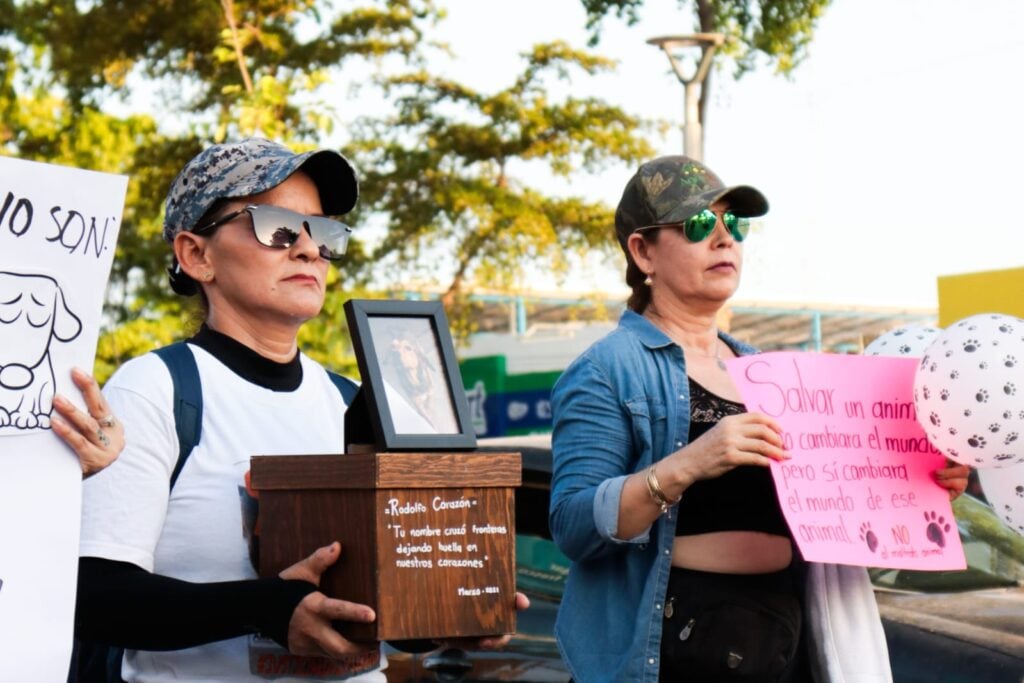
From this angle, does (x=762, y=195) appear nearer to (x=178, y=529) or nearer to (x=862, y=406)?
(x=862, y=406)

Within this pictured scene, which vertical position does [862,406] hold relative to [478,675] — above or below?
above

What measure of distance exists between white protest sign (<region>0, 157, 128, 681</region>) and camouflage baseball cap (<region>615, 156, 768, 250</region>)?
4.54ft

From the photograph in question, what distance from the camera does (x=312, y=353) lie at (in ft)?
40.7

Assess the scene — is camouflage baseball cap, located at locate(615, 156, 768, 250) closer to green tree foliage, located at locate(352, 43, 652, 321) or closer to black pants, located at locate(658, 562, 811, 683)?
black pants, located at locate(658, 562, 811, 683)

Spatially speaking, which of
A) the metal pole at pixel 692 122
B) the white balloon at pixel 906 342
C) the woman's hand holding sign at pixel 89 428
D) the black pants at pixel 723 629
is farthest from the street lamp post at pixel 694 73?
the woman's hand holding sign at pixel 89 428

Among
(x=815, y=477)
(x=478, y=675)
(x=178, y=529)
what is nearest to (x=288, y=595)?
(x=178, y=529)

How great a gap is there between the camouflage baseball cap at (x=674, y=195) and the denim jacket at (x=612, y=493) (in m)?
0.28

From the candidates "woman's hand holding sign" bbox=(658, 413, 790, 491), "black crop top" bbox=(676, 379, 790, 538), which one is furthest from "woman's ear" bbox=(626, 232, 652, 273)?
"woman's hand holding sign" bbox=(658, 413, 790, 491)

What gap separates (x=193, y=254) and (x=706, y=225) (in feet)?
3.65

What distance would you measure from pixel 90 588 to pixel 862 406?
5.57ft

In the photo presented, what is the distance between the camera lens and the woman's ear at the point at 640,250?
3447 millimetres

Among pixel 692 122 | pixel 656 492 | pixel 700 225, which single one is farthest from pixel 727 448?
pixel 692 122

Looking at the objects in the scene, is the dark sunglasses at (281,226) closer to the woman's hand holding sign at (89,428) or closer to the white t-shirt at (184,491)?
the white t-shirt at (184,491)

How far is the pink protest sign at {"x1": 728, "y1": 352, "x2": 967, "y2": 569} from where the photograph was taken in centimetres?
311
